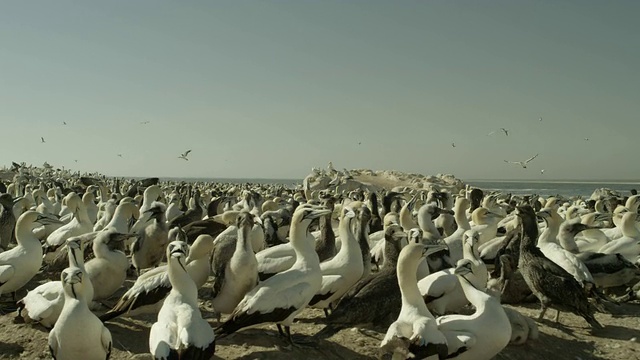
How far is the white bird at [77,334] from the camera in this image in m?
6.23

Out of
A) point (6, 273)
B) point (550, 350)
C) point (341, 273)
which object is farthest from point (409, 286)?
point (6, 273)

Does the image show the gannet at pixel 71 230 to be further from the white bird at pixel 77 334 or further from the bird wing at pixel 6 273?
the white bird at pixel 77 334

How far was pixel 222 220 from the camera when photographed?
41.2ft

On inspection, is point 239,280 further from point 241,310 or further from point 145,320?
point 145,320

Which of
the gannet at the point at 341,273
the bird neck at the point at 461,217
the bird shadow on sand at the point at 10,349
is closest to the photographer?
the bird shadow on sand at the point at 10,349

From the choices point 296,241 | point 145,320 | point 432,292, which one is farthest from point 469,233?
point 145,320

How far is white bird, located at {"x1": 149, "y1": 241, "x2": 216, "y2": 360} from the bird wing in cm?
350

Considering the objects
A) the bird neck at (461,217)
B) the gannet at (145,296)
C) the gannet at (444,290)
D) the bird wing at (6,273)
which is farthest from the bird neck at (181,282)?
the bird neck at (461,217)

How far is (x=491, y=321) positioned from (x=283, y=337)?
105 inches

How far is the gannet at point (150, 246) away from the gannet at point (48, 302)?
3363mm

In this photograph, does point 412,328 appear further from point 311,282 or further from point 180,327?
point 180,327

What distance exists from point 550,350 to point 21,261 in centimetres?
803

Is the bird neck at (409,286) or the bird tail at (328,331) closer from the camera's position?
the bird neck at (409,286)

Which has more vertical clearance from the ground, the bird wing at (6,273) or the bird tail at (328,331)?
the bird wing at (6,273)
